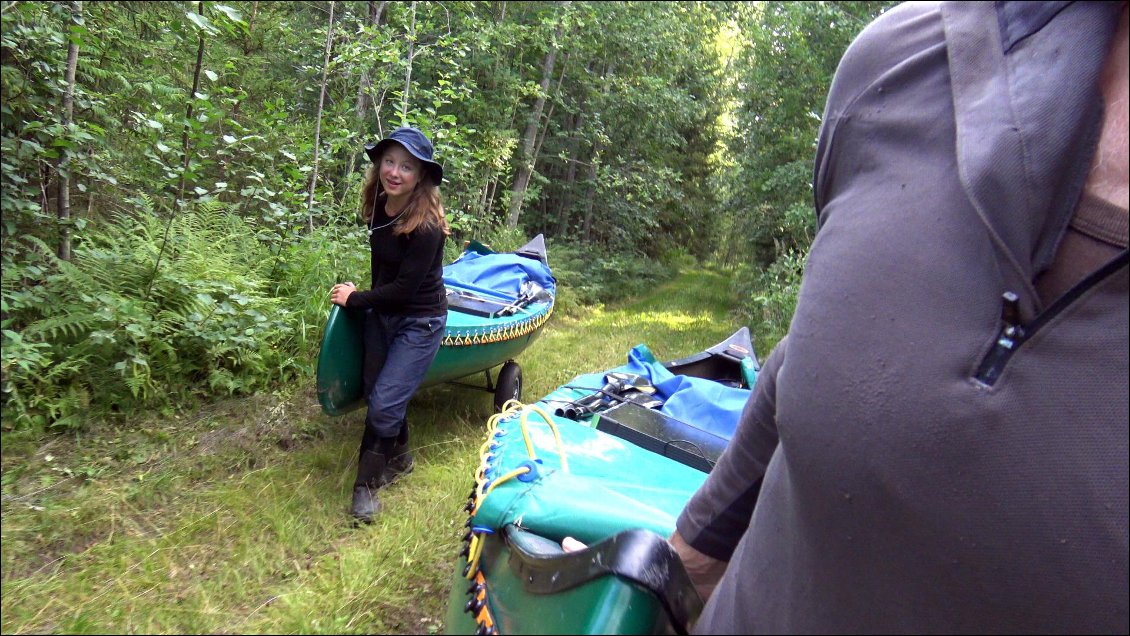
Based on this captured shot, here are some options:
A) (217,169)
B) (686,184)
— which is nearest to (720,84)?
(686,184)

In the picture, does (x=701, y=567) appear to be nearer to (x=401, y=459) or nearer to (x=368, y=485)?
(x=368, y=485)

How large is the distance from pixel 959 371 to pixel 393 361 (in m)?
3.20

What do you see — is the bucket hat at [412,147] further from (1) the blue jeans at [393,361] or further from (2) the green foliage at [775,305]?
(2) the green foliage at [775,305]

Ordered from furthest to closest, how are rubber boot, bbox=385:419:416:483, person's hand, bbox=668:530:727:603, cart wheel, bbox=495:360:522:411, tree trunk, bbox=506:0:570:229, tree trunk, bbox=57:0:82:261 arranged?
1. tree trunk, bbox=506:0:570:229
2. cart wheel, bbox=495:360:522:411
3. rubber boot, bbox=385:419:416:483
4. tree trunk, bbox=57:0:82:261
5. person's hand, bbox=668:530:727:603

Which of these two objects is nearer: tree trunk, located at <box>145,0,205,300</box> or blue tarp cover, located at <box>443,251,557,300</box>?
tree trunk, located at <box>145,0,205,300</box>

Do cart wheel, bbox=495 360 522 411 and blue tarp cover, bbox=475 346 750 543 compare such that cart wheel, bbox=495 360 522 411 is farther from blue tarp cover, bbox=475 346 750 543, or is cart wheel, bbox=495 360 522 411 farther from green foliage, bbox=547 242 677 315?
green foliage, bbox=547 242 677 315

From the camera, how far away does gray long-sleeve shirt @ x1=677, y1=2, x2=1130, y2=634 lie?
66 cm

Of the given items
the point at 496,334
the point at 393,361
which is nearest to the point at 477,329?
the point at 496,334

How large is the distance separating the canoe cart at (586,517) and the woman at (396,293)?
2.67 ft

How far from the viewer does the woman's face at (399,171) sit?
3.41m

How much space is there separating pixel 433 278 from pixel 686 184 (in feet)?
57.9

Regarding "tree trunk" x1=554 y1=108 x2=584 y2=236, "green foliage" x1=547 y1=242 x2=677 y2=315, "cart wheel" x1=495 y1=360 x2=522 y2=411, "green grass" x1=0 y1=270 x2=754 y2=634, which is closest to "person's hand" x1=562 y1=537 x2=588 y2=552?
"green grass" x1=0 y1=270 x2=754 y2=634

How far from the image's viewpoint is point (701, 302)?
14492 mm

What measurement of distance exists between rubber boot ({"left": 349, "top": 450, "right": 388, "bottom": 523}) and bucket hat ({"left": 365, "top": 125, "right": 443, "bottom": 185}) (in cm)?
155
